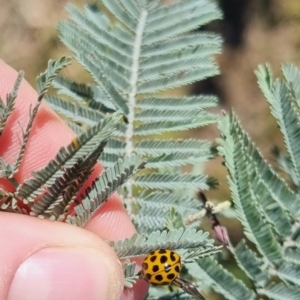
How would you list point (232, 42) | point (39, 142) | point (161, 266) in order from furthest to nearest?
point (232, 42)
point (39, 142)
point (161, 266)

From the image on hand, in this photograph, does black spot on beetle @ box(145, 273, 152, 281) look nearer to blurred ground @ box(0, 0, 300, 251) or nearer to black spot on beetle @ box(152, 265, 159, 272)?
black spot on beetle @ box(152, 265, 159, 272)

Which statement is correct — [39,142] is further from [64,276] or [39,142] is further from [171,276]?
[171,276]

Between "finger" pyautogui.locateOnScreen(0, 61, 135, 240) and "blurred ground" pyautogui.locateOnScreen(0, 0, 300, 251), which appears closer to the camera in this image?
"finger" pyautogui.locateOnScreen(0, 61, 135, 240)

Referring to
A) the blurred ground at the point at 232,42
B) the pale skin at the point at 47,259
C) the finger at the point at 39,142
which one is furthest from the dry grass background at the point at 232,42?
the pale skin at the point at 47,259

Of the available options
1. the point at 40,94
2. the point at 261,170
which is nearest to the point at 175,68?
the point at 261,170

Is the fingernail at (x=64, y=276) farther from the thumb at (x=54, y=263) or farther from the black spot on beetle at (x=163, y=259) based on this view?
the black spot on beetle at (x=163, y=259)

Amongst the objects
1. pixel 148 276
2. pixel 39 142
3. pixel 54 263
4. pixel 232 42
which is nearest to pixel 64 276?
pixel 54 263

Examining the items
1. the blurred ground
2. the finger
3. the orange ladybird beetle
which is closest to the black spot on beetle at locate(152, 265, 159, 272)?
the orange ladybird beetle
